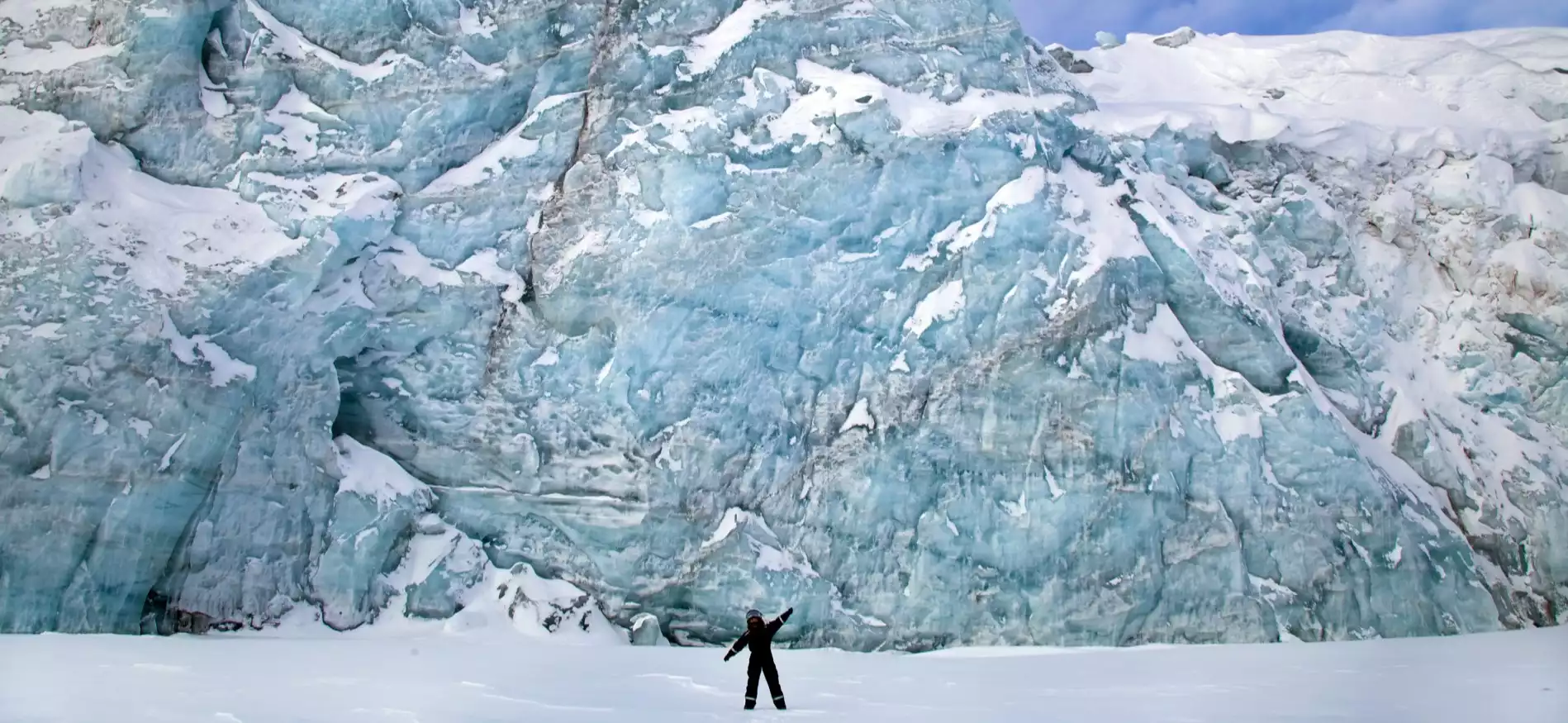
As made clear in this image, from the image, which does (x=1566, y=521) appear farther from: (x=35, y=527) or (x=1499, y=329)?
(x=35, y=527)

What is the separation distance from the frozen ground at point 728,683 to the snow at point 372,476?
222 centimetres

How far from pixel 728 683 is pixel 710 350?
247 inches

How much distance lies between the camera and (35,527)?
12195mm

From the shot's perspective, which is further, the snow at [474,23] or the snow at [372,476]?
the snow at [474,23]

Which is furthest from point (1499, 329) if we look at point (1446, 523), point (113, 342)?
point (113, 342)

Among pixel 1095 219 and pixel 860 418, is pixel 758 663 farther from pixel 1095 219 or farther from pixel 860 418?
pixel 1095 219

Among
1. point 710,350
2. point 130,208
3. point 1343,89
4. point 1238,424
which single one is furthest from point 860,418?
point 1343,89

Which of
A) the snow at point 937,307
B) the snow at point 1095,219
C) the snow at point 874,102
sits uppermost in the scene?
the snow at point 874,102

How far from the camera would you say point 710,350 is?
15047mm

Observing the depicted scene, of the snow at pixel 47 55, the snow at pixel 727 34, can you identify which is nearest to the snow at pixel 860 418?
the snow at pixel 727 34

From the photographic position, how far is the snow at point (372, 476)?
46.6 ft

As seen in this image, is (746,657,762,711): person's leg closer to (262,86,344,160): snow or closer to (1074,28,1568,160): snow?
(262,86,344,160): snow

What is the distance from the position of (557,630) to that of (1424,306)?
516 inches

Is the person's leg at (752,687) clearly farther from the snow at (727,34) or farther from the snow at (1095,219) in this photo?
the snow at (727,34)
